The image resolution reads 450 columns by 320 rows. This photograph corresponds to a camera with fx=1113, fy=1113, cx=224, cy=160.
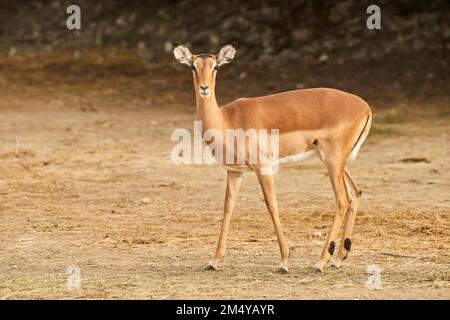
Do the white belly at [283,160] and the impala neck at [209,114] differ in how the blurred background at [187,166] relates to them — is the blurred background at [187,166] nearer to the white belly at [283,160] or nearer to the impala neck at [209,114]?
the white belly at [283,160]

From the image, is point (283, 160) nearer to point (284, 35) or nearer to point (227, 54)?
point (227, 54)

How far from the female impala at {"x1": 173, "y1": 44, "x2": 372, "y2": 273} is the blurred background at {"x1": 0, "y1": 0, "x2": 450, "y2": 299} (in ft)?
1.19

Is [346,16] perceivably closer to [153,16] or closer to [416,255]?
[153,16]

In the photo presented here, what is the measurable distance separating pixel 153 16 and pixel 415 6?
5.48 m

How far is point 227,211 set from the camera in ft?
23.4

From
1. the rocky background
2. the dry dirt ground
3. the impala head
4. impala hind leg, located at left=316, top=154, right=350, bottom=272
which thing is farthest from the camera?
the rocky background

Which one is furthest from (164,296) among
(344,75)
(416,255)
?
(344,75)

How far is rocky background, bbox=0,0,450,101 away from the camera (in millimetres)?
16844

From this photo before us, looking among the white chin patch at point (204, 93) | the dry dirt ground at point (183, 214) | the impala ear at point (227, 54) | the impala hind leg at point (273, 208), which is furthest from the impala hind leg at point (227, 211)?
the impala ear at point (227, 54)

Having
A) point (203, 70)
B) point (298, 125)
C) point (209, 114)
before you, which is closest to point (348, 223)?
point (298, 125)

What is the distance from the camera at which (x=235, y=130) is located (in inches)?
279

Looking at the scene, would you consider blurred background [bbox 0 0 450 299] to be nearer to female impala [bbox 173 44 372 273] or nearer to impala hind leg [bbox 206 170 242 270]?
impala hind leg [bbox 206 170 242 270]

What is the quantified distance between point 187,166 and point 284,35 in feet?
27.1

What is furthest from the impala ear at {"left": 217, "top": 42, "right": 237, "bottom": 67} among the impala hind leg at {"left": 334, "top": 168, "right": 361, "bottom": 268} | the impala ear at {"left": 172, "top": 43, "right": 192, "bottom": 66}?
the impala hind leg at {"left": 334, "top": 168, "right": 361, "bottom": 268}
